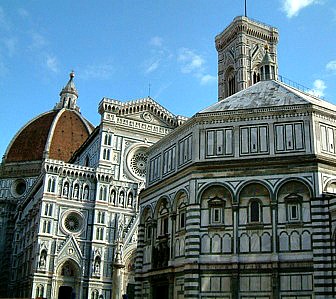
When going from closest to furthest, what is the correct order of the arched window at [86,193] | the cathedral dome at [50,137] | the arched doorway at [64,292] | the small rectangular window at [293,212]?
A: the small rectangular window at [293,212]
the arched doorway at [64,292]
the arched window at [86,193]
the cathedral dome at [50,137]

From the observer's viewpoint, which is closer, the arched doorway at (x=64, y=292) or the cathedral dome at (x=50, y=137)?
the arched doorway at (x=64, y=292)

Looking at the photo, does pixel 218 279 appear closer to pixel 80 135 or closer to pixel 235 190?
pixel 235 190

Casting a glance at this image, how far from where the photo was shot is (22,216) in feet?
224

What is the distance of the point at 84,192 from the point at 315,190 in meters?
34.4

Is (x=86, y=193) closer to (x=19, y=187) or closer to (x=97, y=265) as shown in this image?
(x=97, y=265)

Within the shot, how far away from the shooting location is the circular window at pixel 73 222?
172 feet

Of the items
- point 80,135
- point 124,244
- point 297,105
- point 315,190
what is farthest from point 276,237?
point 80,135

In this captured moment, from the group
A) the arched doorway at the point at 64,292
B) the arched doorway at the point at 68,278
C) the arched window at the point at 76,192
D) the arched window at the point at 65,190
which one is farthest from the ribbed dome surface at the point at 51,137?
the arched doorway at the point at 64,292

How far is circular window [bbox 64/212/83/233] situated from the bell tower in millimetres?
30714

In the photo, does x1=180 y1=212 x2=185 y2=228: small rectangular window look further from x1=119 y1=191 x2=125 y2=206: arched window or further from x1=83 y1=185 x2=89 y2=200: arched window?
x1=119 y1=191 x2=125 y2=206: arched window

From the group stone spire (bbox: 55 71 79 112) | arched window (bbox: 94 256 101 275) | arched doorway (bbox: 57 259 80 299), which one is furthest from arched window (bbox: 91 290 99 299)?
stone spire (bbox: 55 71 79 112)

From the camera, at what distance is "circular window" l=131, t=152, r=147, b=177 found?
58434 mm

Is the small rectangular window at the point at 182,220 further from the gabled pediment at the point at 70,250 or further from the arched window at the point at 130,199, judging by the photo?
the arched window at the point at 130,199

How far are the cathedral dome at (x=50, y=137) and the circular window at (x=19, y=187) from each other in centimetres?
437
